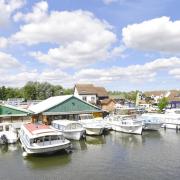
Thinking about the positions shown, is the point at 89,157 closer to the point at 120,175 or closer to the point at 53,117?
the point at 120,175

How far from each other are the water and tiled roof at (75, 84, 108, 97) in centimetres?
2827

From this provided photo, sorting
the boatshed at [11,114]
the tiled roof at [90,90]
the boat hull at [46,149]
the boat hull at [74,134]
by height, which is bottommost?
the boat hull at [46,149]

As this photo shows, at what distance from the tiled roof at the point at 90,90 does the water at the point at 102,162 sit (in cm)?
2827

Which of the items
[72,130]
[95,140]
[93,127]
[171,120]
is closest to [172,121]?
[171,120]

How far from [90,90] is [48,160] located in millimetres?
38018

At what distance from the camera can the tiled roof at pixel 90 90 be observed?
61.7m

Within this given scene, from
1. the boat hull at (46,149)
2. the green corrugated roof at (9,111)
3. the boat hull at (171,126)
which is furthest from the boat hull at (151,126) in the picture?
the green corrugated roof at (9,111)

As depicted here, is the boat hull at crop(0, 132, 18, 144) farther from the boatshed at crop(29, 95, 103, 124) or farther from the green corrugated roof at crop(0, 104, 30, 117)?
the boatshed at crop(29, 95, 103, 124)

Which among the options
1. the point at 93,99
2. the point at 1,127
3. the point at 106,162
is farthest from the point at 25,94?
the point at 106,162

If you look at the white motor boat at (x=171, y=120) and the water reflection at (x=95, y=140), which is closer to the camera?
the water reflection at (x=95, y=140)

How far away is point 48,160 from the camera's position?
25453mm

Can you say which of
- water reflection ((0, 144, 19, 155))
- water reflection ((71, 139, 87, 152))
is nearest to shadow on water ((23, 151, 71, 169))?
water reflection ((71, 139, 87, 152))

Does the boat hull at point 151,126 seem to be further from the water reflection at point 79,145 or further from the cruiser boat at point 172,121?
the water reflection at point 79,145

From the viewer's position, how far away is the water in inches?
840
